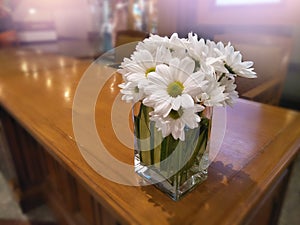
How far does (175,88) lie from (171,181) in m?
0.20

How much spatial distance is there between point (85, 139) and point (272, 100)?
1211mm

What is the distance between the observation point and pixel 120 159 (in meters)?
0.60

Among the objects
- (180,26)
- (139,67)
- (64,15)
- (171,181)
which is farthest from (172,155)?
(64,15)

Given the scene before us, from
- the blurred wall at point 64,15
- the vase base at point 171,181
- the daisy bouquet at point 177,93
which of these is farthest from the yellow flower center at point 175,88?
the blurred wall at point 64,15

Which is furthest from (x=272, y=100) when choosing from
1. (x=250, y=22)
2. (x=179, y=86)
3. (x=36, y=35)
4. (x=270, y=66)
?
(x=36, y=35)

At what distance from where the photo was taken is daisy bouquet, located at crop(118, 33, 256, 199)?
1.26 ft

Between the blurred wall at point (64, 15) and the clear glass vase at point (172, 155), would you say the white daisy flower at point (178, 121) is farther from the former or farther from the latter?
the blurred wall at point (64, 15)

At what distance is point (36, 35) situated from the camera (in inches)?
141

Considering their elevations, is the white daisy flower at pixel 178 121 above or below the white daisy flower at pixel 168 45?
below

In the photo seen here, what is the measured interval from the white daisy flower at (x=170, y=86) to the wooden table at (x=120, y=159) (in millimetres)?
199

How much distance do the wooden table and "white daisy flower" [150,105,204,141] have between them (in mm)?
162

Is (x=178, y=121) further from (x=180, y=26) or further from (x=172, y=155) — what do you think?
(x=180, y=26)

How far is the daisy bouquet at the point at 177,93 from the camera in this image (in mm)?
384

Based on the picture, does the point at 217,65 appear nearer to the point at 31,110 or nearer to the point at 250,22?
the point at 31,110
